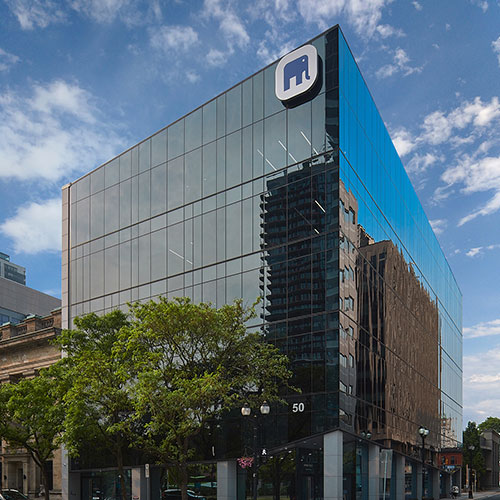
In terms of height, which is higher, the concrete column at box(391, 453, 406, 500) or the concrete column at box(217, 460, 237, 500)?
the concrete column at box(217, 460, 237, 500)

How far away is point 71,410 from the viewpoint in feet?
121

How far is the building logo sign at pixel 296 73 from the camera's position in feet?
129

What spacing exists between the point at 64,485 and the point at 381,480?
86.1 feet

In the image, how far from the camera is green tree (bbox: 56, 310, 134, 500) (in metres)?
35.4

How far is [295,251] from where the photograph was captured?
3903 cm

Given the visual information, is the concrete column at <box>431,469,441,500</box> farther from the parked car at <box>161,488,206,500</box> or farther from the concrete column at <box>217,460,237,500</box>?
the concrete column at <box>217,460,237,500</box>

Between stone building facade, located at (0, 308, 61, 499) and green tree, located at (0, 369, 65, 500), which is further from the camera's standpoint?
stone building facade, located at (0, 308, 61, 499)

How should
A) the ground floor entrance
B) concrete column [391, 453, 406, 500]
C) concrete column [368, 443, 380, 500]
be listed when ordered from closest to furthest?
1. the ground floor entrance
2. concrete column [368, 443, 380, 500]
3. concrete column [391, 453, 406, 500]

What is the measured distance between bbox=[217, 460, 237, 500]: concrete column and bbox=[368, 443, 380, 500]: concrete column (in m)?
8.63

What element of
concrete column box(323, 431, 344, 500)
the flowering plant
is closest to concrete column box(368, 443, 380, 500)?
concrete column box(323, 431, 344, 500)

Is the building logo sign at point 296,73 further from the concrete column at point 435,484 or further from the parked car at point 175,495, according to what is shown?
the concrete column at point 435,484

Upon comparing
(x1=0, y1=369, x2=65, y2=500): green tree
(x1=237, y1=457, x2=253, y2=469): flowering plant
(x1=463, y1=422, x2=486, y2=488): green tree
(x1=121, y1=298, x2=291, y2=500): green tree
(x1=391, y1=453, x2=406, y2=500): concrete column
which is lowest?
(x1=463, y1=422, x2=486, y2=488): green tree

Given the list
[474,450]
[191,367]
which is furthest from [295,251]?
[474,450]

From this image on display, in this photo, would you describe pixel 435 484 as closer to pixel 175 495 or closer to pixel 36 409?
pixel 175 495
